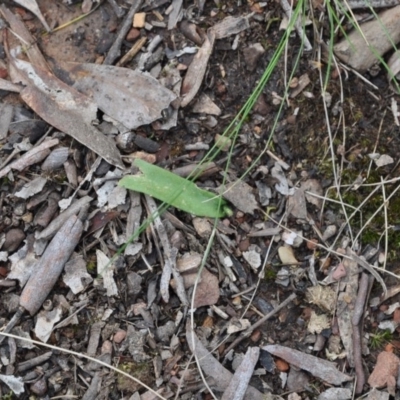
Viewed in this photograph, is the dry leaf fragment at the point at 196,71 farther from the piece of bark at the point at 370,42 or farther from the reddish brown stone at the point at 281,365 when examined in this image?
the reddish brown stone at the point at 281,365

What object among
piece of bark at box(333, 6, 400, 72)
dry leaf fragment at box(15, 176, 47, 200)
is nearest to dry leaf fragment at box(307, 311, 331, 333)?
piece of bark at box(333, 6, 400, 72)

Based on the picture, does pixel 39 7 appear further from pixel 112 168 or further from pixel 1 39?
pixel 112 168

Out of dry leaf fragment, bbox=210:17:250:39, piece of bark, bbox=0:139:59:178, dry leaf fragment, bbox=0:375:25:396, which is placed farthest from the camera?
dry leaf fragment, bbox=210:17:250:39

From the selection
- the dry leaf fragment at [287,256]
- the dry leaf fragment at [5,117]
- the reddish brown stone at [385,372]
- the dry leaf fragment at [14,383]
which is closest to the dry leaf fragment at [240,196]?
the dry leaf fragment at [287,256]

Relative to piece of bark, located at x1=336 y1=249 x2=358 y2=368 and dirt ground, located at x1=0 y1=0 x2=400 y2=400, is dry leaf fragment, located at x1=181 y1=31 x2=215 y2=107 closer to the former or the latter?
dirt ground, located at x1=0 y1=0 x2=400 y2=400

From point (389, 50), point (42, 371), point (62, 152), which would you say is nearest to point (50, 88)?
point (62, 152)

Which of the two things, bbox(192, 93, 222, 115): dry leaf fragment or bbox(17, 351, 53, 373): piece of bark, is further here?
bbox(192, 93, 222, 115): dry leaf fragment

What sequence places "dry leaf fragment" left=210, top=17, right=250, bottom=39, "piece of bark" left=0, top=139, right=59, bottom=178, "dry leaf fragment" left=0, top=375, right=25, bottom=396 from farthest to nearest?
1. "dry leaf fragment" left=210, top=17, right=250, bottom=39
2. "piece of bark" left=0, top=139, right=59, bottom=178
3. "dry leaf fragment" left=0, top=375, right=25, bottom=396
